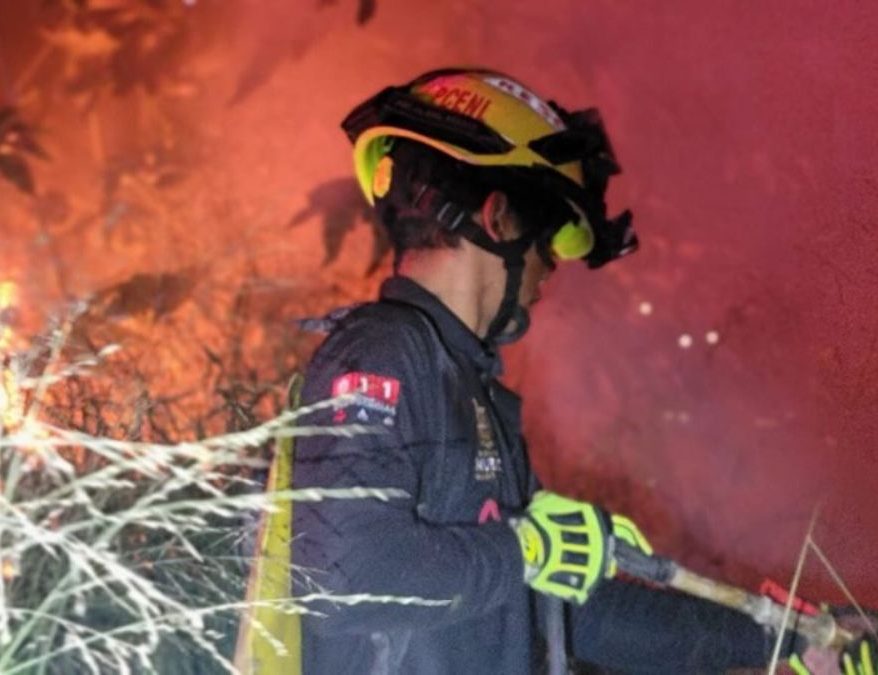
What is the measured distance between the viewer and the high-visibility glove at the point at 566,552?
1739 millimetres

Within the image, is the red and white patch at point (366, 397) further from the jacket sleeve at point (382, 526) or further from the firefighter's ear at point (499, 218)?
the firefighter's ear at point (499, 218)

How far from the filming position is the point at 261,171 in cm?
418

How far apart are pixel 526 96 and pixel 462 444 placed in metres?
0.65

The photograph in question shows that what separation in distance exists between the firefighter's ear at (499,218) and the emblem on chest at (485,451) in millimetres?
291

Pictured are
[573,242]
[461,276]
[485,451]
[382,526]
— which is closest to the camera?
[382,526]

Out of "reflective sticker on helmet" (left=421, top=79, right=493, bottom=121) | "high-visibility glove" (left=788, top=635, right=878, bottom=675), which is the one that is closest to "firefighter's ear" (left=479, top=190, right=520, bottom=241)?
"reflective sticker on helmet" (left=421, top=79, right=493, bottom=121)

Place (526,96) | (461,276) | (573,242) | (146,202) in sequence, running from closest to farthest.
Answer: (461,276) → (526,96) → (573,242) → (146,202)

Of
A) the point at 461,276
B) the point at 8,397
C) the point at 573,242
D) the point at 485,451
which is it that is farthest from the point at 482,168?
the point at 8,397

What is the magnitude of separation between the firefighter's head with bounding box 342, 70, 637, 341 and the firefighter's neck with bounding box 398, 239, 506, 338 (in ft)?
0.05

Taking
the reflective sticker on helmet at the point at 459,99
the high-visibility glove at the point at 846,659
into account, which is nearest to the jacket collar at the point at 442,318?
the reflective sticker on helmet at the point at 459,99

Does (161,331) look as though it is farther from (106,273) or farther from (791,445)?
(791,445)

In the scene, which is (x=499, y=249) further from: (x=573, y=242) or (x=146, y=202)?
A: (x=146, y=202)

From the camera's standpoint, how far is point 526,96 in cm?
210

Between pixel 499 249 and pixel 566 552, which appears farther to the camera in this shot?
pixel 499 249
